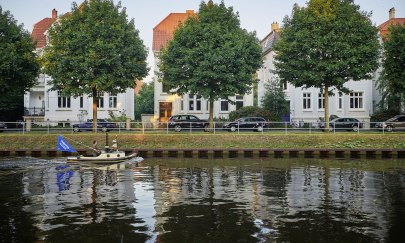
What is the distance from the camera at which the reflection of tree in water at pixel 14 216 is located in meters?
12.9

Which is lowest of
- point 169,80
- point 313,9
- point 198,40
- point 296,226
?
point 296,226

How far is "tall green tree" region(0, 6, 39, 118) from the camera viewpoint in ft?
136

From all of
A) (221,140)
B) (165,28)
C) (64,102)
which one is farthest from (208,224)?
(165,28)

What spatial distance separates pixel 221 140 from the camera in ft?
127

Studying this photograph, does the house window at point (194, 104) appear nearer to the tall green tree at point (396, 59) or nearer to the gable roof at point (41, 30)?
the gable roof at point (41, 30)

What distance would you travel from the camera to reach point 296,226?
14.0 metres

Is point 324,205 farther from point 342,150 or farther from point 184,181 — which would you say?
point 342,150

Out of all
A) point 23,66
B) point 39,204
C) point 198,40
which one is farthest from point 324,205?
point 23,66

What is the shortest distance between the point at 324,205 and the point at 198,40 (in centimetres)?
2980

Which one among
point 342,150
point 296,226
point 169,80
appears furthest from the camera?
point 169,80

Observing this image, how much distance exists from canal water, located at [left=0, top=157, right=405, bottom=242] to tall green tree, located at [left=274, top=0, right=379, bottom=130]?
47.9ft

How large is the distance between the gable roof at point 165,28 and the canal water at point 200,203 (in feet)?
117

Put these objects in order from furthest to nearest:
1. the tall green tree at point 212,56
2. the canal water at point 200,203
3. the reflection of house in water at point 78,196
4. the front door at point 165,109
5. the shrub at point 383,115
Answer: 1. the front door at point 165,109
2. the shrub at point 383,115
3. the tall green tree at point 212,56
4. the reflection of house in water at point 78,196
5. the canal water at point 200,203

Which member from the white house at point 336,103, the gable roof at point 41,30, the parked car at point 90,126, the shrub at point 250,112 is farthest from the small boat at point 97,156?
the gable roof at point 41,30
